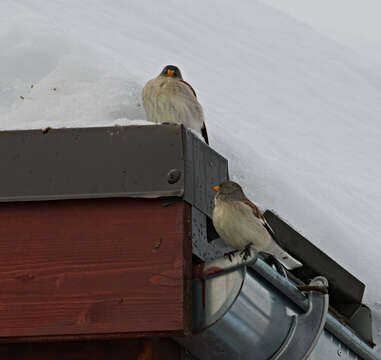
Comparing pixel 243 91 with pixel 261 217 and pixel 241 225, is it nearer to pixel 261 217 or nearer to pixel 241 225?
pixel 261 217

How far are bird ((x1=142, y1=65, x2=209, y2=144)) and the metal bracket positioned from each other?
988 millimetres

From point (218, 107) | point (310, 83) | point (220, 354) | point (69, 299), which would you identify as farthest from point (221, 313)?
point (310, 83)

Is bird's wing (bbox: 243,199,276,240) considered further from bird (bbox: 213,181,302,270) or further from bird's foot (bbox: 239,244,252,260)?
bird's foot (bbox: 239,244,252,260)

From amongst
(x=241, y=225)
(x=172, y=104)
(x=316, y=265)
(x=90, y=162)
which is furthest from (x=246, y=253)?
(x=172, y=104)

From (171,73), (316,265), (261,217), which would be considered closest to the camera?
(261,217)

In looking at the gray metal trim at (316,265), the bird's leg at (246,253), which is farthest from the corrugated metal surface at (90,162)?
the gray metal trim at (316,265)

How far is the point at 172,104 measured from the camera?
377 cm

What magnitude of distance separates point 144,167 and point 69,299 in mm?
408

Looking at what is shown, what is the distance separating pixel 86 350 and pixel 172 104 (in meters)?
1.40

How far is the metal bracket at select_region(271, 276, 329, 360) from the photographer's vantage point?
267 centimetres

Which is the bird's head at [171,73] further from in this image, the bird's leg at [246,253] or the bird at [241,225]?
the bird's leg at [246,253]

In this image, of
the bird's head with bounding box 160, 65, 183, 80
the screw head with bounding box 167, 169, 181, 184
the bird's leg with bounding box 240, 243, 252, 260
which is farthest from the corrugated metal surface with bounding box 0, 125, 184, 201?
the bird's head with bounding box 160, 65, 183, 80

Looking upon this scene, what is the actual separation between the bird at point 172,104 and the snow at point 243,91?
81 mm

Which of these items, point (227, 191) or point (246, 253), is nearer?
point (246, 253)
